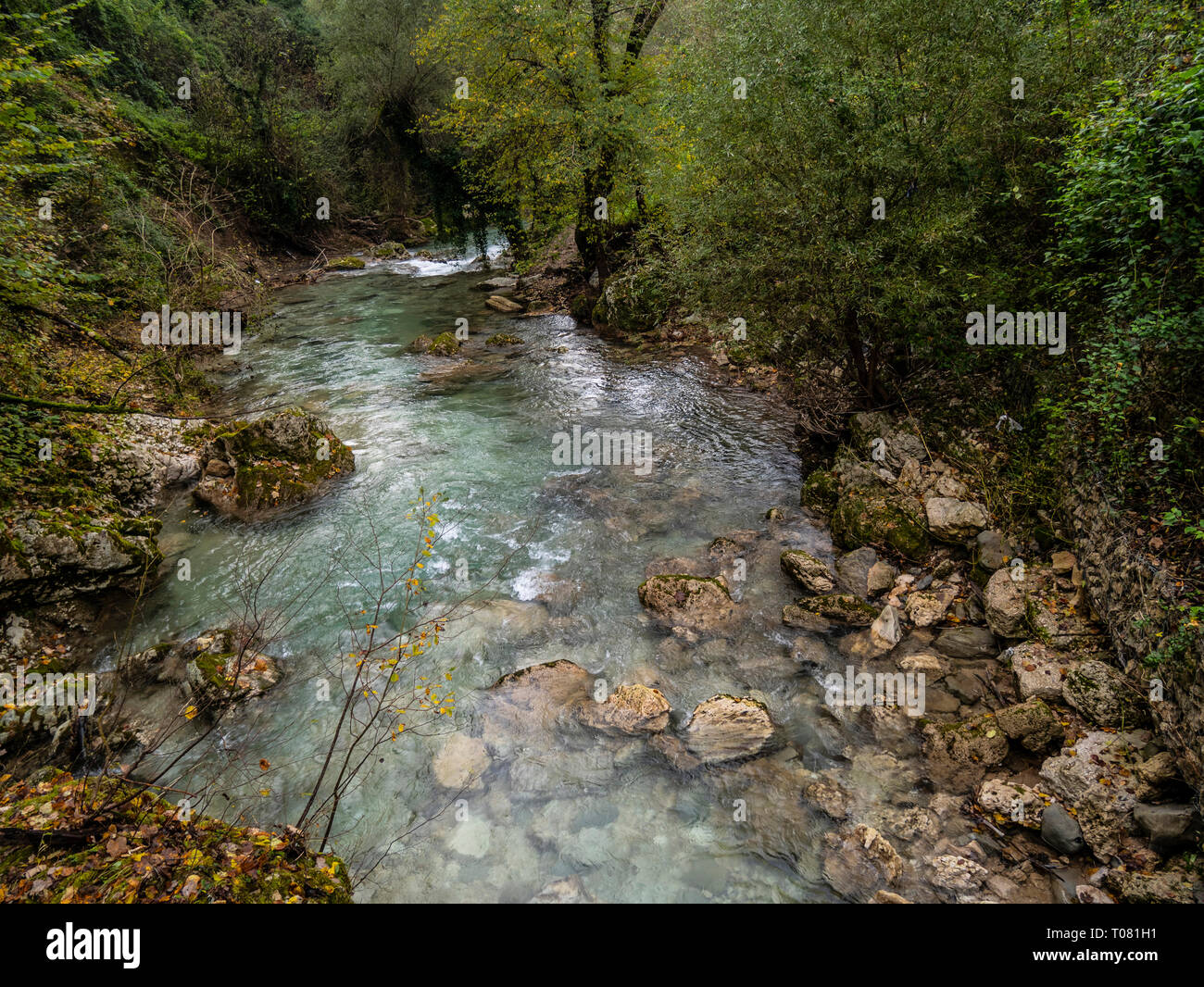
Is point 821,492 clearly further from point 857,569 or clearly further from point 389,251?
point 389,251

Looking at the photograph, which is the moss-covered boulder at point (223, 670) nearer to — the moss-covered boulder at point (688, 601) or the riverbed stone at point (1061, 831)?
the moss-covered boulder at point (688, 601)

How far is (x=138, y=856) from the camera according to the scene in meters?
4.14

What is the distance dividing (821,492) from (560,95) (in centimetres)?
1454

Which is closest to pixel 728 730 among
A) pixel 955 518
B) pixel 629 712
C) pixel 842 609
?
pixel 629 712

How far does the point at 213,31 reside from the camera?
27.6 meters

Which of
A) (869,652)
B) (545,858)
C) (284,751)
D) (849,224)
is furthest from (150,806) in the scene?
(849,224)

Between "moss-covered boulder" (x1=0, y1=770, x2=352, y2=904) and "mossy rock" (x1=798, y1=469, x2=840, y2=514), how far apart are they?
808 centimetres

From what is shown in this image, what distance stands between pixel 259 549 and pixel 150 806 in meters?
5.10

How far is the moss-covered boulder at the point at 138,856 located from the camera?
12.7 feet

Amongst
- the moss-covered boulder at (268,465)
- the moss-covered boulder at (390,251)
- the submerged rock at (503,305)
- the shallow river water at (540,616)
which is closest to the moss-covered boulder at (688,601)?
the shallow river water at (540,616)

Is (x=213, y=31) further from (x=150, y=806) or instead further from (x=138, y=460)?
(x=150, y=806)

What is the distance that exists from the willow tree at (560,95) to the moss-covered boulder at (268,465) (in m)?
10.8

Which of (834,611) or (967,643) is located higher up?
(834,611)

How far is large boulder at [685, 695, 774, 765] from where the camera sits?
6012mm
